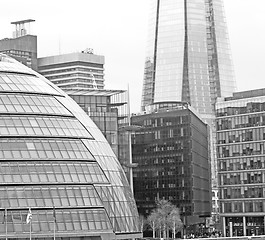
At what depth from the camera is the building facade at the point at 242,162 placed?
177 m

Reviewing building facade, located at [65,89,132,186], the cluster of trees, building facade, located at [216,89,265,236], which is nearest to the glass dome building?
building facade, located at [65,89,132,186]

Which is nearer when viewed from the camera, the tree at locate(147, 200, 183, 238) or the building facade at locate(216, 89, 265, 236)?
the tree at locate(147, 200, 183, 238)

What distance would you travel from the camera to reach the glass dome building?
90.5 m

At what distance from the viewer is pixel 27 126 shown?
9456 centimetres

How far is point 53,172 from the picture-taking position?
9306 cm

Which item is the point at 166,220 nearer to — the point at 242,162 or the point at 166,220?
the point at 166,220

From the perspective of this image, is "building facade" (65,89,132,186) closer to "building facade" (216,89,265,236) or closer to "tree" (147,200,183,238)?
"tree" (147,200,183,238)

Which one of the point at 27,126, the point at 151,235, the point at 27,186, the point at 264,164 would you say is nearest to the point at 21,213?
the point at 27,186

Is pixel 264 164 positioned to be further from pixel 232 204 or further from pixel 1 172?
pixel 1 172

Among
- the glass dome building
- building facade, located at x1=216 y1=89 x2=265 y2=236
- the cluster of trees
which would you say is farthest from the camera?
building facade, located at x1=216 y1=89 x2=265 y2=236

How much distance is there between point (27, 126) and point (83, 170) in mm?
6700

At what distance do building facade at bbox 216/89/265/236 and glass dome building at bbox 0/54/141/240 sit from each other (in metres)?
79.2

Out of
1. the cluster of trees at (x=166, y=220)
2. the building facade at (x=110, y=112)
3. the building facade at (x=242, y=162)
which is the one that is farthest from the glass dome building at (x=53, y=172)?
the building facade at (x=242, y=162)

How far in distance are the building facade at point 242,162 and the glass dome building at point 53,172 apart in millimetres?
79206
